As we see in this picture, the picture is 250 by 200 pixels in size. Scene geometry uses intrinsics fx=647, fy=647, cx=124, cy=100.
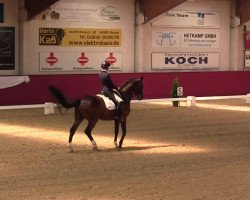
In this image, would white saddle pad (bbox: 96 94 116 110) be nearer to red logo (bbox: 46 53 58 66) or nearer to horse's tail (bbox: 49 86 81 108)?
horse's tail (bbox: 49 86 81 108)

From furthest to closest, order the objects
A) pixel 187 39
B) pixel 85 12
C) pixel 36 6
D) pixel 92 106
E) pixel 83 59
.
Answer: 1. pixel 187 39
2. pixel 83 59
3. pixel 85 12
4. pixel 36 6
5. pixel 92 106

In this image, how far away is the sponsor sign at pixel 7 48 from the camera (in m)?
23.4

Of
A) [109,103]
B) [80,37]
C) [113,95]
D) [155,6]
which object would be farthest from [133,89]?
[155,6]

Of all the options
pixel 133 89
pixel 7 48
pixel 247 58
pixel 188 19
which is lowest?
pixel 133 89

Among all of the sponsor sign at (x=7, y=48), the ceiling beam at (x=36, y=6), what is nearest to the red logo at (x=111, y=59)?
the ceiling beam at (x=36, y=6)

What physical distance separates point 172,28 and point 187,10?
1110 mm

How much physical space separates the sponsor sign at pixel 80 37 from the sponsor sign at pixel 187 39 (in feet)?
6.21

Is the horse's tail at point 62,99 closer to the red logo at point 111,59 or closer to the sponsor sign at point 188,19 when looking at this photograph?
the red logo at point 111,59

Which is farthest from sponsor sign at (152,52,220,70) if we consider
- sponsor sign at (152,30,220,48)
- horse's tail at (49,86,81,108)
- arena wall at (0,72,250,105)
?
horse's tail at (49,86,81,108)

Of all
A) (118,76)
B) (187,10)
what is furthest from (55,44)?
(187,10)

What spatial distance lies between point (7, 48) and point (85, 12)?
3.62 metres

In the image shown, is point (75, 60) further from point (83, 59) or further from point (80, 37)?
point (80, 37)

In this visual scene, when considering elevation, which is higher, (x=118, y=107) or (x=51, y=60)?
(x=51, y=60)

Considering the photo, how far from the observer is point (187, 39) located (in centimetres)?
2830
